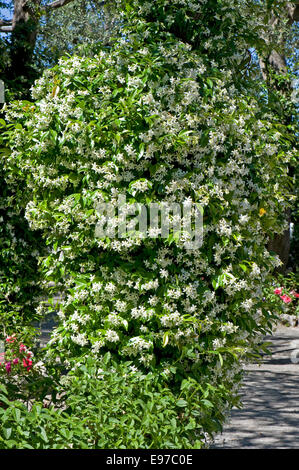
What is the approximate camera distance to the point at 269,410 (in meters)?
5.90

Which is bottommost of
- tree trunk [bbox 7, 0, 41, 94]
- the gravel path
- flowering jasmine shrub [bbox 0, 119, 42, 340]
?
the gravel path

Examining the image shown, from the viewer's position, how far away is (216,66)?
4.03 m

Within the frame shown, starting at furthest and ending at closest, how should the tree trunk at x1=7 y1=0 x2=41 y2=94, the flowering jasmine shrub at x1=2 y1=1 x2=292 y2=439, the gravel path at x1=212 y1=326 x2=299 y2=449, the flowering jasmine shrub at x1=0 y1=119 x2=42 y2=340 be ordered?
the tree trunk at x1=7 y1=0 x2=41 y2=94 < the flowering jasmine shrub at x1=0 y1=119 x2=42 y2=340 < the gravel path at x1=212 y1=326 x2=299 y2=449 < the flowering jasmine shrub at x1=2 y1=1 x2=292 y2=439

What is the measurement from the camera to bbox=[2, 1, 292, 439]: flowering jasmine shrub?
3553 millimetres

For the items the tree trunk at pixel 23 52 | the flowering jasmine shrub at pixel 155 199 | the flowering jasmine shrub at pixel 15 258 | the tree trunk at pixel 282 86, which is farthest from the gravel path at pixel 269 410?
the tree trunk at pixel 23 52

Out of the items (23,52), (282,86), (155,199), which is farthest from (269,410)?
(282,86)

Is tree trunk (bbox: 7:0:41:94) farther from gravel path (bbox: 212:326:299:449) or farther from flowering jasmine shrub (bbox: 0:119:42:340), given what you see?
gravel path (bbox: 212:326:299:449)

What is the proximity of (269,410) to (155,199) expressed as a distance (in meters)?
3.33

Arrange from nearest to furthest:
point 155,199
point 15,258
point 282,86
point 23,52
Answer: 1. point 155,199
2. point 15,258
3. point 23,52
4. point 282,86

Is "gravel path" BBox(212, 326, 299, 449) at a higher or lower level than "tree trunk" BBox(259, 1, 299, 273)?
lower

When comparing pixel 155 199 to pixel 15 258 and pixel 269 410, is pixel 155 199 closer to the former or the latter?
pixel 15 258

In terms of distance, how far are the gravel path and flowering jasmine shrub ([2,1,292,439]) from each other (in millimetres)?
1037

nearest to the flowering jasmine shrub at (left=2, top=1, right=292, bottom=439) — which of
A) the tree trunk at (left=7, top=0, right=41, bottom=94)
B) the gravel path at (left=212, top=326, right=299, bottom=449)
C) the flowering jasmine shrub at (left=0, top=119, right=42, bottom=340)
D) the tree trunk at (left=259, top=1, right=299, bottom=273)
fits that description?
the gravel path at (left=212, top=326, right=299, bottom=449)
